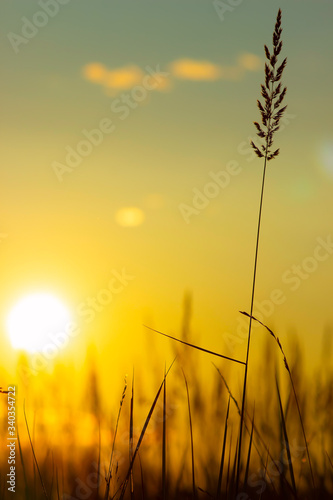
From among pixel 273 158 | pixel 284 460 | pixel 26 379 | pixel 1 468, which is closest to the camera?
pixel 284 460

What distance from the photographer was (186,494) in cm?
326

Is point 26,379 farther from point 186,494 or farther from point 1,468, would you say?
point 186,494

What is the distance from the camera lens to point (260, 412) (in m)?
3.70

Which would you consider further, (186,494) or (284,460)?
(186,494)

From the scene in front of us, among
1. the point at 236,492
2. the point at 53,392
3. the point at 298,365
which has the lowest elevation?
the point at 236,492

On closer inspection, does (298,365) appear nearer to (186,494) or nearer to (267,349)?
(267,349)

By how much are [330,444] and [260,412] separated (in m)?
0.56

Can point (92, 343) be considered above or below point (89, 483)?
above

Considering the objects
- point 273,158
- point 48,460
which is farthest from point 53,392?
point 273,158

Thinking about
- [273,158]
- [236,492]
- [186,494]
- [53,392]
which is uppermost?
[273,158]

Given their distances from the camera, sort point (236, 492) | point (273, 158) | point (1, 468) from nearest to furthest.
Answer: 1. point (236, 492)
2. point (273, 158)
3. point (1, 468)

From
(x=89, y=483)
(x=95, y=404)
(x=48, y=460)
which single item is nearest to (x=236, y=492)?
(x=89, y=483)

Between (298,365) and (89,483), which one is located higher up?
(298,365)

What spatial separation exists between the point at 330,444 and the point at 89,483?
55.5 inches
